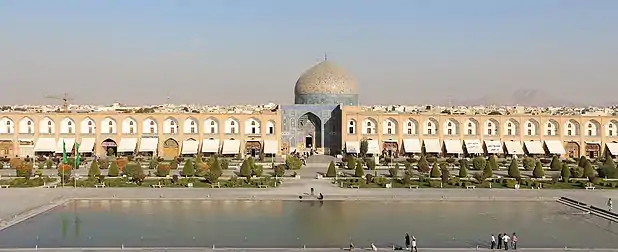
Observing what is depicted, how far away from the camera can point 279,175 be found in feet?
115

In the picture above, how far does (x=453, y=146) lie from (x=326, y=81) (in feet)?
34.4

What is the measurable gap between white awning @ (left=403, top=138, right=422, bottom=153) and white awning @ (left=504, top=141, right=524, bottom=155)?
5.90 metres

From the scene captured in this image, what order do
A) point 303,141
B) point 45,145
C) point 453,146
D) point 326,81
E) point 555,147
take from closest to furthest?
point 45,145 → point 453,146 → point 555,147 → point 303,141 → point 326,81

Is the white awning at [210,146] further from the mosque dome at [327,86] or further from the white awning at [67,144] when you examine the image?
the white awning at [67,144]

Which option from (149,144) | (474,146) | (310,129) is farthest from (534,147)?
(149,144)

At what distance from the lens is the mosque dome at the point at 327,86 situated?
52.6m

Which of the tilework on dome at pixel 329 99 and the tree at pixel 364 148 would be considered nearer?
the tree at pixel 364 148

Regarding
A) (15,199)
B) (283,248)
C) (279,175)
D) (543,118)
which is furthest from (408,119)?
(283,248)

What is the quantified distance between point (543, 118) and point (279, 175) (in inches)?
922

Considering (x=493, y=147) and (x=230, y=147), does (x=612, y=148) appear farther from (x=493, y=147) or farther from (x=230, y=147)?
(x=230, y=147)

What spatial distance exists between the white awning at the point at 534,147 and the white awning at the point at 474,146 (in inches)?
121

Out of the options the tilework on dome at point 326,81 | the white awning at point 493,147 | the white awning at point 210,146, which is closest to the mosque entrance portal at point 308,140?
the tilework on dome at point 326,81

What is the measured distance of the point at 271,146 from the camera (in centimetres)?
4838

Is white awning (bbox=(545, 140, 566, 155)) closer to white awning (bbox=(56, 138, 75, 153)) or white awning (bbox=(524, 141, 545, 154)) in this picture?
white awning (bbox=(524, 141, 545, 154))
